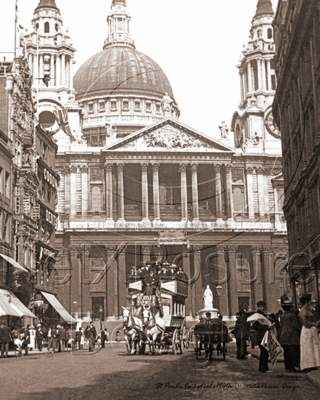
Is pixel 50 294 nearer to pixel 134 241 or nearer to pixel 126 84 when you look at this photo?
pixel 134 241

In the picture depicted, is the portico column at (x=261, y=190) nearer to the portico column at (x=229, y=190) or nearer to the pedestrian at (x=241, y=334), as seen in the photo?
the portico column at (x=229, y=190)

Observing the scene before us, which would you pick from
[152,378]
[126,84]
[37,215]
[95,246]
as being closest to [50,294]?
[37,215]

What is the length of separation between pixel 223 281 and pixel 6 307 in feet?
167

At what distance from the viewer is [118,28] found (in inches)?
5325

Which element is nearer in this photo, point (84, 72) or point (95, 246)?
point (95, 246)

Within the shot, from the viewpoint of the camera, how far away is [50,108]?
336ft

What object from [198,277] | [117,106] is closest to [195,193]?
[198,277]

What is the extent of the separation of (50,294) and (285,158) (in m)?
26.6

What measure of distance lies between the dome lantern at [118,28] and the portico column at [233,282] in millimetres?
55397

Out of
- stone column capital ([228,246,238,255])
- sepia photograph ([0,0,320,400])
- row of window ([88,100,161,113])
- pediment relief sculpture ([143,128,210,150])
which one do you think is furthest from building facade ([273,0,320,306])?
row of window ([88,100,161,113])

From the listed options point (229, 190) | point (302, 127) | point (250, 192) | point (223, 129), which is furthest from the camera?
point (223, 129)

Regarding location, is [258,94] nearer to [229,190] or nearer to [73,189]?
[229,190]

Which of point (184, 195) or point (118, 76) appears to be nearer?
point (184, 195)

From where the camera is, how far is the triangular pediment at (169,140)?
9344 centimetres
